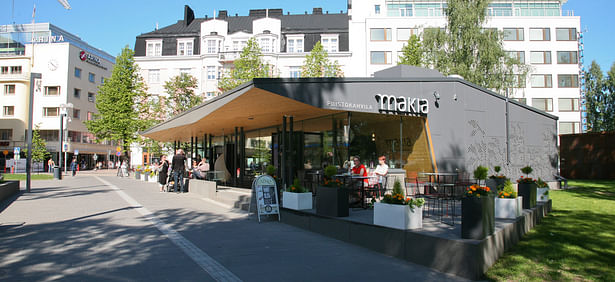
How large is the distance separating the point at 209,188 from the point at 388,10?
3936 cm

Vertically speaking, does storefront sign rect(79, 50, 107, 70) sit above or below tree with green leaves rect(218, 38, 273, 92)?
above

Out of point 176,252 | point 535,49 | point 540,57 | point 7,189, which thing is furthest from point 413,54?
point 176,252

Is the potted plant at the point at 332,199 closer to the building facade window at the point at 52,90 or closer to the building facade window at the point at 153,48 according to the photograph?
the building facade window at the point at 153,48

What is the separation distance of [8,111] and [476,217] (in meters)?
65.7

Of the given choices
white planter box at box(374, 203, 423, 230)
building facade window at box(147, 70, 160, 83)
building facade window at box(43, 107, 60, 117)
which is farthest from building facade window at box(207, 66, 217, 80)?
white planter box at box(374, 203, 423, 230)

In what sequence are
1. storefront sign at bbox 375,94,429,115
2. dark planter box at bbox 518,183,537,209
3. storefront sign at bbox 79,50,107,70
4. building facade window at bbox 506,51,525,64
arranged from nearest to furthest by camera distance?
dark planter box at bbox 518,183,537,209
storefront sign at bbox 375,94,429,115
building facade window at bbox 506,51,525,64
storefront sign at bbox 79,50,107,70

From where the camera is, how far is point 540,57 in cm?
4506

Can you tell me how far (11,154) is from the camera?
53.3m

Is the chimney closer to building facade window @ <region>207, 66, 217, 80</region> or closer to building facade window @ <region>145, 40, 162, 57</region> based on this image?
building facade window @ <region>145, 40, 162, 57</region>

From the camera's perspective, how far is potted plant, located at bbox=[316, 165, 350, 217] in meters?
7.71

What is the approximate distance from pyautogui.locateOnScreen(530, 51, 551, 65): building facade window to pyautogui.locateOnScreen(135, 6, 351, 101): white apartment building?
825 inches

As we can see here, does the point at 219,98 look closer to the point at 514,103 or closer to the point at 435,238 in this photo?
the point at 435,238

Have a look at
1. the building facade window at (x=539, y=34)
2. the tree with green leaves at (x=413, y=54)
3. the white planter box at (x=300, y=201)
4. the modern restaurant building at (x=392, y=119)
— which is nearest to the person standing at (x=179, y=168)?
the modern restaurant building at (x=392, y=119)

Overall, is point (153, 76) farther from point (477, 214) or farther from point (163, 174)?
point (477, 214)
